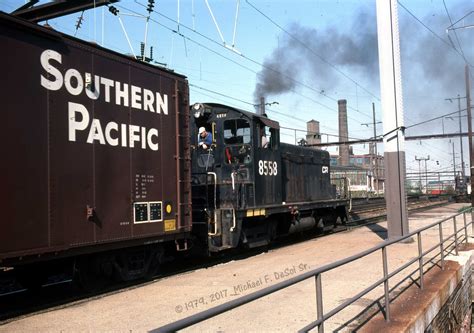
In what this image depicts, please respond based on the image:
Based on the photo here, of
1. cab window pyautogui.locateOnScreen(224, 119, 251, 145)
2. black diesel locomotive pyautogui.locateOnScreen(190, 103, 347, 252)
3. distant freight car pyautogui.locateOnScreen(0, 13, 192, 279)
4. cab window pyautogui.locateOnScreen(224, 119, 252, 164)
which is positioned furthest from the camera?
cab window pyautogui.locateOnScreen(224, 119, 251, 145)

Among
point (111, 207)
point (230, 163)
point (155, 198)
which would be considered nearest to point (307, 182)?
point (230, 163)

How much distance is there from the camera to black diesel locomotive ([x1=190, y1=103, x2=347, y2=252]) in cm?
1001

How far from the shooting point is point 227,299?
20.7ft

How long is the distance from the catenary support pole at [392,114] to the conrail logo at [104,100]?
6.67 m

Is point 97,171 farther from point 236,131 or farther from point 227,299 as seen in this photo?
point 236,131

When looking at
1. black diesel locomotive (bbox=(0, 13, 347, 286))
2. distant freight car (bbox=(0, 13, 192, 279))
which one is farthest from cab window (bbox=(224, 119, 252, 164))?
distant freight car (bbox=(0, 13, 192, 279))

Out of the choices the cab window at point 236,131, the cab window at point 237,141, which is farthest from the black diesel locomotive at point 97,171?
the cab window at point 236,131

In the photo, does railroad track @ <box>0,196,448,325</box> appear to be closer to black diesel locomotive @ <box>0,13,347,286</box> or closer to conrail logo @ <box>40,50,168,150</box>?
black diesel locomotive @ <box>0,13,347,286</box>

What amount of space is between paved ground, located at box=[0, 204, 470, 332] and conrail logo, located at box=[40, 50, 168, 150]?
7.85 ft

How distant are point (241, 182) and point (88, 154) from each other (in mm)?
4791

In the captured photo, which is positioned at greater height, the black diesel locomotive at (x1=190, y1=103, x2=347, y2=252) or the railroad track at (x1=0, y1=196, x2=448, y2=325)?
the black diesel locomotive at (x1=190, y1=103, x2=347, y2=252)

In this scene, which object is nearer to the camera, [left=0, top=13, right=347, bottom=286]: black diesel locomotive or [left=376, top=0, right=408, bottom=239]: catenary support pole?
[left=0, top=13, right=347, bottom=286]: black diesel locomotive

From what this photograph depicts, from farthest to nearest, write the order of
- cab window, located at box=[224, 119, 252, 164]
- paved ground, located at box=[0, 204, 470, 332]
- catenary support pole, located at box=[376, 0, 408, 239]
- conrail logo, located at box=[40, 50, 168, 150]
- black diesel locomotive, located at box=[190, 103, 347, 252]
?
catenary support pole, located at box=[376, 0, 408, 239]
cab window, located at box=[224, 119, 252, 164]
black diesel locomotive, located at box=[190, 103, 347, 252]
conrail logo, located at box=[40, 50, 168, 150]
paved ground, located at box=[0, 204, 470, 332]

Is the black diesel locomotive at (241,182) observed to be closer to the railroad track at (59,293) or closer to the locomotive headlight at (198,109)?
the locomotive headlight at (198,109)
